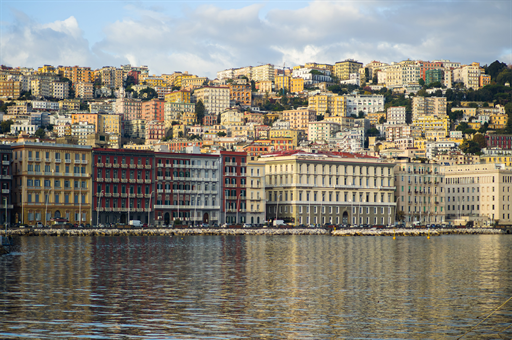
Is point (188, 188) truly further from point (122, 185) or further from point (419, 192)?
point (419, 192)

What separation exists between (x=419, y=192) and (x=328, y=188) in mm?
Answer: 25692

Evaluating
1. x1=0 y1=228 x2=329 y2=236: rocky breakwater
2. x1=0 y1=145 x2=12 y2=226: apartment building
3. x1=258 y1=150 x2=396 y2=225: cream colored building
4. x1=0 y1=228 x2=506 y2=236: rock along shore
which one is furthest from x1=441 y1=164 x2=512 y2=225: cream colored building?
x1=0 y1=145 x2=12 y2=226: apartment building

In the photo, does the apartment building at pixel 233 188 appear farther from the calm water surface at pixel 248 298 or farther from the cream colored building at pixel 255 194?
the calm water surface at pixel 248 298

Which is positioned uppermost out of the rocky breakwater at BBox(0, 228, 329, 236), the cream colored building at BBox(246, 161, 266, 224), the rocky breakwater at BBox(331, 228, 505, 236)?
the cream colored building at BBox(246, 161, 266, 224)

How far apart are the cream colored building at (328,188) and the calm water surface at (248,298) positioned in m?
79.5

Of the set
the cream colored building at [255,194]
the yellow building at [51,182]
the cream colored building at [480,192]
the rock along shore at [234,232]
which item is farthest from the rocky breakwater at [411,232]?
the yellow building at [51,182]

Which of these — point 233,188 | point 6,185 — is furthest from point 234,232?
point 6,185

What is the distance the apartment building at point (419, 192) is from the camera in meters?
156

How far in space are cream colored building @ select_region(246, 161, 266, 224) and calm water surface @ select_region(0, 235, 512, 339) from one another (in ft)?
249

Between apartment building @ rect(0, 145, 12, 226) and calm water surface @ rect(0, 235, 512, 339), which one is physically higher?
apartment building @ rect(0, 145, 12, 226)

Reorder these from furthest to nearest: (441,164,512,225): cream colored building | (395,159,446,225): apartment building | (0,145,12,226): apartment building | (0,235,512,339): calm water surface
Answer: (441,164,512,225): cream colored building
(395,159,446,225): apartment building
(0,145,12,226): apartment building
(0,235,512,339): calm water surface

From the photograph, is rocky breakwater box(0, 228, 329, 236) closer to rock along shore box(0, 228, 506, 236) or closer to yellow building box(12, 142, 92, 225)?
rock along shore box(0, 228, 506, 236)

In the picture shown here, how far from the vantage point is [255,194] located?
137000mm

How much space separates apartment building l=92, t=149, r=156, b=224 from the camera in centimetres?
12050
